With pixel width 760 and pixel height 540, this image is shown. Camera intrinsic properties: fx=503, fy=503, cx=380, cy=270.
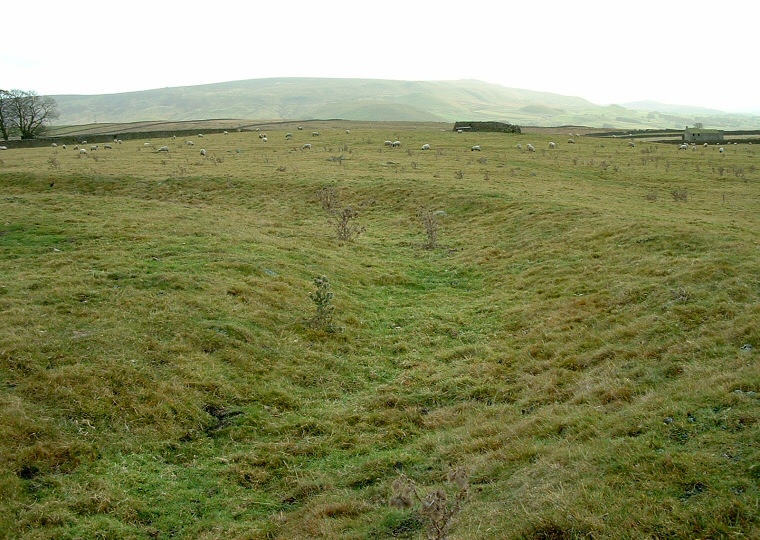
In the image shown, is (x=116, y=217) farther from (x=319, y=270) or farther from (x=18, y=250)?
(x=319, y=270)

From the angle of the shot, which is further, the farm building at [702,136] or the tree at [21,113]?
the tree at [21,113]

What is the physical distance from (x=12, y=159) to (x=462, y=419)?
4601 centimetres

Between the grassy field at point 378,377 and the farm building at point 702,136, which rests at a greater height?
the farm building at point 702,136

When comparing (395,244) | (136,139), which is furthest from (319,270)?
(136,139)

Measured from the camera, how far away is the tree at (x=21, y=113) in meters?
65.7

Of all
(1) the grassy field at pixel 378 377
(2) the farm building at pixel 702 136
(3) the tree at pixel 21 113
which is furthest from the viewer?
(3) the tree at pixel 21 113

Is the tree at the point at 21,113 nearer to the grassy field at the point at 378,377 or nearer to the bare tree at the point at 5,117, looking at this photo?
the bare tree at the point at 5,117

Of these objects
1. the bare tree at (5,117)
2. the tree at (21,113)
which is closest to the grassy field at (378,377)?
the bare tree at (5,117)

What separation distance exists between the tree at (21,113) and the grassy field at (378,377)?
195 feet

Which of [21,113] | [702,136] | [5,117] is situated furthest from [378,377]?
[5,117]

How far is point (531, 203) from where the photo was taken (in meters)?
22.7

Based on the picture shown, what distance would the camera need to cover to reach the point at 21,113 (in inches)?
2608

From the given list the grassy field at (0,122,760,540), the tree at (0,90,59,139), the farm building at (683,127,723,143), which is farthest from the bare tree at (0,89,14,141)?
the farm building at (683,127,723,143)

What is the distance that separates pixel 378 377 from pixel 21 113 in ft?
251
